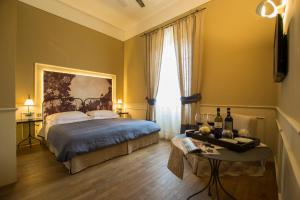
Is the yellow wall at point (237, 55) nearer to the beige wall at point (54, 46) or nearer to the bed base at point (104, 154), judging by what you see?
the bed base at point (104, 154)

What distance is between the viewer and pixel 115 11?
176 inches

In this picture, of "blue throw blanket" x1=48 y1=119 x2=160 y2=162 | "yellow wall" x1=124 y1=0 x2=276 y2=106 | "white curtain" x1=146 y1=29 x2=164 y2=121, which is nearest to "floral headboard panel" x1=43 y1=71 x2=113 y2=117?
"blue throw blanket" x1=48 y1=119 x2=160 y2=162

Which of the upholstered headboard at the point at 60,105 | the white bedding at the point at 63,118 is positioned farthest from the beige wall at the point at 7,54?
the upholstered headboard at the point at 60,105

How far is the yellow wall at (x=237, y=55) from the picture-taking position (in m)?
2.68

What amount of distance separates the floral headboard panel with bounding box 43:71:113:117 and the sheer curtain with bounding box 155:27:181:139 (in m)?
1.83

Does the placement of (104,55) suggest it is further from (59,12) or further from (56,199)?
(56,199)

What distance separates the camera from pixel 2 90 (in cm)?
193

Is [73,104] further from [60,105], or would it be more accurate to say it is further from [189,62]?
[189,62]

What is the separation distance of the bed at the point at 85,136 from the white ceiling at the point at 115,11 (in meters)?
2.34

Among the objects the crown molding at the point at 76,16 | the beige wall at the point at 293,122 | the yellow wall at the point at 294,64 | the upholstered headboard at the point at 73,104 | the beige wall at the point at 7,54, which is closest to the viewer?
the beige wall at the point at 293,122

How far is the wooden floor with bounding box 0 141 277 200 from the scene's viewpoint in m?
1.81

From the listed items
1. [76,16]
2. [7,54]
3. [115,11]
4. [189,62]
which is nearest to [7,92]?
[7,54]

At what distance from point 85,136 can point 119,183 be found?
0.93 metres

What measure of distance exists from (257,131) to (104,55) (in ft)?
15.1
